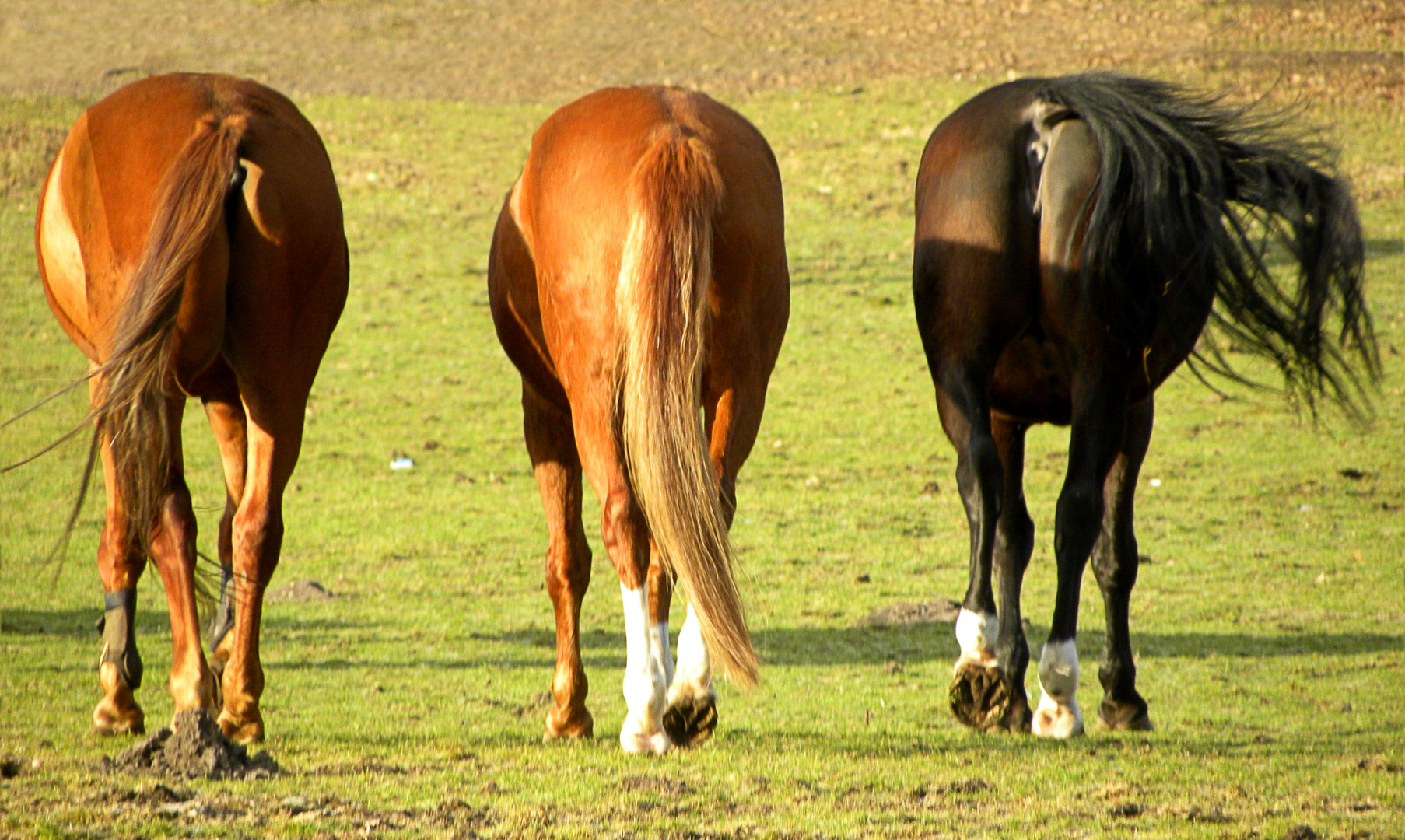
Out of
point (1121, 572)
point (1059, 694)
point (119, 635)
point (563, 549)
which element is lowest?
point (1059, 694)

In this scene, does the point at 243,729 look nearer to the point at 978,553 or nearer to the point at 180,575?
the point at 180,575

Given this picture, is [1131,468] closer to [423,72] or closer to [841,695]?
[841,695]

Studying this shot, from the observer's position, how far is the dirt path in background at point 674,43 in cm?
2644

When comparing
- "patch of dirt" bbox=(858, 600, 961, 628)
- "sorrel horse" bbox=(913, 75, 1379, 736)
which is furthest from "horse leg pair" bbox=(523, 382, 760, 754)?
"patch of dirt" bbox=(858, 600, 961, 628)

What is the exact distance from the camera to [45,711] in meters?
5.46

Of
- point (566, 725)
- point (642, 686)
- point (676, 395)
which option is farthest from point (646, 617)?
point (566, 725)

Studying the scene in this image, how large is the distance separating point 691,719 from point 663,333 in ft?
3.88

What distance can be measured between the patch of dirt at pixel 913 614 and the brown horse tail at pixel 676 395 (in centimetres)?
397

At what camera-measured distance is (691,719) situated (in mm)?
4352

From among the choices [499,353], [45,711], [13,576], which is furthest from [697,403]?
[499,353]

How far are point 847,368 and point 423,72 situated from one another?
18209 mm

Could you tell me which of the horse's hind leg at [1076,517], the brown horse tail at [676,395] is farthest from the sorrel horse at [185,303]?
the horse's hind leg at [1076,517]

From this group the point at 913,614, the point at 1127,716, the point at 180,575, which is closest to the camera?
the point at 180,575

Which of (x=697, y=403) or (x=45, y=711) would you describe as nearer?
(x=697, y=403)
